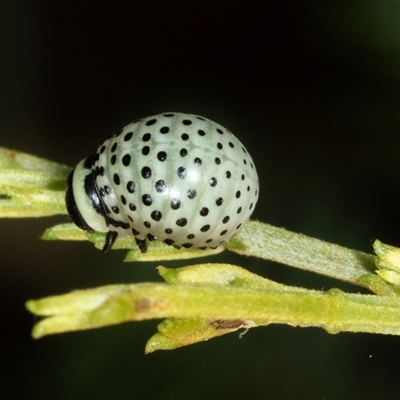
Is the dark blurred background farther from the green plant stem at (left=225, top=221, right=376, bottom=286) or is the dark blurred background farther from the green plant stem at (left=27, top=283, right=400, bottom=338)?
the green plant stem at (left=27, top=283, right=400, bottom=338)

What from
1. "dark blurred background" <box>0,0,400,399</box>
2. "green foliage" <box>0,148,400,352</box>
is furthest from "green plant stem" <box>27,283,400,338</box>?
"dark blurred background" <box>0,0,400,399</box>

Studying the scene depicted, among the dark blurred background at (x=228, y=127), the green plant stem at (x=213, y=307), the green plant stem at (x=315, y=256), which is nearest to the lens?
the green plant stem at (x=213, y=307)

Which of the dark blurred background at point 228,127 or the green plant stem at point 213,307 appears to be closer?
the green plant stem at point 213,307

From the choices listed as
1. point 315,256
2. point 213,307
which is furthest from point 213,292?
point 315,256

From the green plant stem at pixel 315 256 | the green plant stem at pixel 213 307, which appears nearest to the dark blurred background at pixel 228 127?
the green plant stem at pixel 315 256

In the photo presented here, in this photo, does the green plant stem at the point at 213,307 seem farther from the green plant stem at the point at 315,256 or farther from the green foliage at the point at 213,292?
the green plant stem at the point at 315,256

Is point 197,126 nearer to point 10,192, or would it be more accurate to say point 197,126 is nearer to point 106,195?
point 106,195

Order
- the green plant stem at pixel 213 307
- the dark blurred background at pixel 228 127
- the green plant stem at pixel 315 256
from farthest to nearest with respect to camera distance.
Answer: the dark blurred background at pixel 228 127, the green plant stem at pixel 315 256, the green plant stem at pixel 213 307

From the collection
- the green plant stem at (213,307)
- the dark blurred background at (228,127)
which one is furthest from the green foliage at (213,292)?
the dark blurred background at (228,127)

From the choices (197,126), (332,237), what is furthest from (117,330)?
(197,126)
